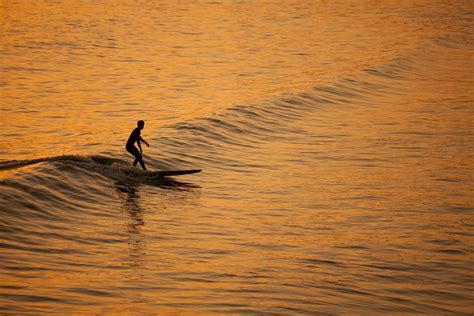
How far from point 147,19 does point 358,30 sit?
61.1 ft

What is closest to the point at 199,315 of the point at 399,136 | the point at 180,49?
the point at 399,136

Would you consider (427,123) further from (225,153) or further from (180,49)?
(180,49)

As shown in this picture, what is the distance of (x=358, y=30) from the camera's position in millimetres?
67062

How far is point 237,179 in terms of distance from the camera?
1027 inches

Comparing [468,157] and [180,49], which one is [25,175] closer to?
[468,157]

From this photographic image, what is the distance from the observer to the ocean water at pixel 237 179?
16.8 m

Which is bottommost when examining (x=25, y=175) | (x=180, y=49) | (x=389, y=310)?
(x=389, y=310)

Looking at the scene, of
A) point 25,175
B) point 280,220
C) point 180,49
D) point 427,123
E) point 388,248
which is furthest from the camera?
point 180,49

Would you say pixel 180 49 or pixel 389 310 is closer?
pixel 389 310

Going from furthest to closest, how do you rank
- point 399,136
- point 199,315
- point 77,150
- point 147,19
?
1. point 147,19
2. point 399,136
3. point 77,150
4. point 199,315

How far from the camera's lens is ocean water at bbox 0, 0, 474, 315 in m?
16.8

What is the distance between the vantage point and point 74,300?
15.6 meters

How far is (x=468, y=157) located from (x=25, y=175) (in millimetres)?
15635

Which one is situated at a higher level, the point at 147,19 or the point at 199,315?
the point at 147,19
